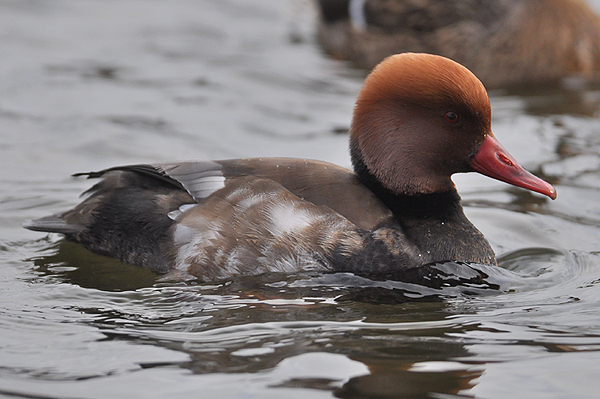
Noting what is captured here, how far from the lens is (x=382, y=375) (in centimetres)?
343

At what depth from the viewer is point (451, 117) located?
4.56m

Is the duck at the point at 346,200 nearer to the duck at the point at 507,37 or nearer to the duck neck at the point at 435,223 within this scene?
the duck neck at the point at 435,223

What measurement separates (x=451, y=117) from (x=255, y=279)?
4.54 ft

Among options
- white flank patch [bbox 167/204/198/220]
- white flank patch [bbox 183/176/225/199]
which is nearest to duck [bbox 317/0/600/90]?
white flank patch [bbox 183/176/225/199]

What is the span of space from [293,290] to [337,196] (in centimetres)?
57

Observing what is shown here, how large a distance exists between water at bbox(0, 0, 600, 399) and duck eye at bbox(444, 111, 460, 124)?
2.85 feet

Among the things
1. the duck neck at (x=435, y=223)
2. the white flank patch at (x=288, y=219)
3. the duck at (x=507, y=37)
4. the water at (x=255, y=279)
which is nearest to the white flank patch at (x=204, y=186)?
the white flank patch at (x=288, y=219)

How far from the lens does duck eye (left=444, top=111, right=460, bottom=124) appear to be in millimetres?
4555

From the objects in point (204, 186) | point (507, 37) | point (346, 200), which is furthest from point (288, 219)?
point (507, 37)

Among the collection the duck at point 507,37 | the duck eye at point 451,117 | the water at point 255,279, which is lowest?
the water at point 255,279

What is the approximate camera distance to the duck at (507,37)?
29.5 feet

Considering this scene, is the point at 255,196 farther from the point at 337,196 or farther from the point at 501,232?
the point at 501,232

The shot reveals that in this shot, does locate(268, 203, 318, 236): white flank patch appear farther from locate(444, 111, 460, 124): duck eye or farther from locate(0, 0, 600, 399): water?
locate(444, 111, 460, 124): duck eye

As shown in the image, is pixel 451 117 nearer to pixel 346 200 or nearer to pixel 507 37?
pixel 346 200
